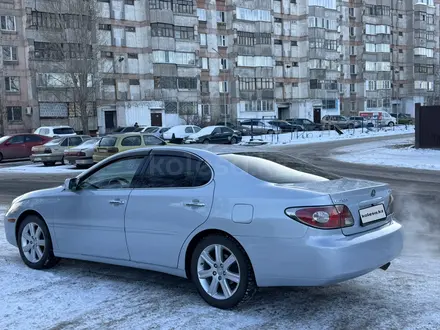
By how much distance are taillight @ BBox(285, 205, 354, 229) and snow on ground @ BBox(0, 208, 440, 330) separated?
0.80 metres

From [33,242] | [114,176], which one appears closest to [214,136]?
[33,242]

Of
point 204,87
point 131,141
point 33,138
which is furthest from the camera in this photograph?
point 204,87

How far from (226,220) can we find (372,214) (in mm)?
1291

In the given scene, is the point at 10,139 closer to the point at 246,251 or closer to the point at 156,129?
the point at 156,129

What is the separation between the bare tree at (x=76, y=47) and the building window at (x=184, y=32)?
1132cm

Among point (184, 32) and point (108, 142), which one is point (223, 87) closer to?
point (184, 32)

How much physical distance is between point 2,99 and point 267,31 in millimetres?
33519

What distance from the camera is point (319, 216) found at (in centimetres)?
408

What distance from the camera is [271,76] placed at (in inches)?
2569

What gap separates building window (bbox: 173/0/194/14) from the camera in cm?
5716

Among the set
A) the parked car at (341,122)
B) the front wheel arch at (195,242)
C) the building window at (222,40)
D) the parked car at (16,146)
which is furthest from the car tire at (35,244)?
the building window at (222,40)

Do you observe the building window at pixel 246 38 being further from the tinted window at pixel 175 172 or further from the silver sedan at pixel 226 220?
the tinted window at pixel 175 172

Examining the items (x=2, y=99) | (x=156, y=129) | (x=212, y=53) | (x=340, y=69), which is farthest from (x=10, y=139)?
(x=340, y=69)

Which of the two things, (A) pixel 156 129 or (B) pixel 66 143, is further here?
(A) pixel 156 129
